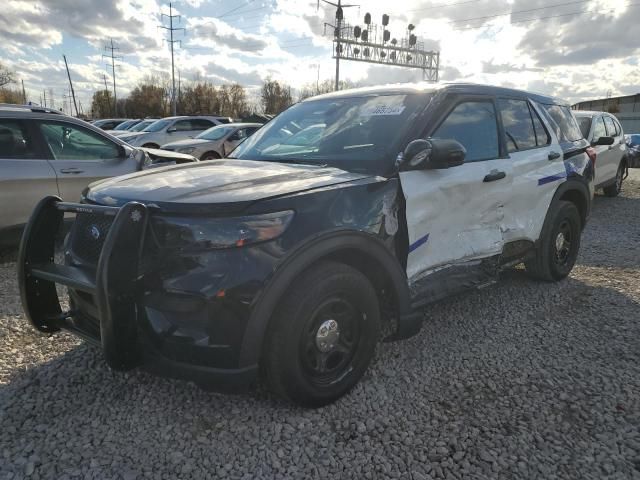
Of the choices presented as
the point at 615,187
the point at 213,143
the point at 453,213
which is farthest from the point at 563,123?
the point at 213,143

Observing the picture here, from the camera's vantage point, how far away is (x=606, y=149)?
9.80 metres

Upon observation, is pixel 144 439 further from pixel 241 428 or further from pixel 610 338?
pixel 610 338

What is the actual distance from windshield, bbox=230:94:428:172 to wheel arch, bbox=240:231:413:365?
1.71 feet

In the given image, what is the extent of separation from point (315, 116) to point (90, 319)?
6.93 feet

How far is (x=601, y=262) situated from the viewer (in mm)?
5820

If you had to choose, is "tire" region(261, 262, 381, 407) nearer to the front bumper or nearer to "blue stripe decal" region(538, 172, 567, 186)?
the front bumper

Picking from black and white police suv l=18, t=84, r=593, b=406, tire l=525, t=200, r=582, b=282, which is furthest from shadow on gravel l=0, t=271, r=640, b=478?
tire l=525, t=200, r=582, b=282

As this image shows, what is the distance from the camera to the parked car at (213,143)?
12.4 meters

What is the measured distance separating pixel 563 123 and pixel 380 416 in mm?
3700

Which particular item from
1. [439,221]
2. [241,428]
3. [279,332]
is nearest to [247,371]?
[279,332]

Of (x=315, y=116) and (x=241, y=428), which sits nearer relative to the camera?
(x=241, y=428)

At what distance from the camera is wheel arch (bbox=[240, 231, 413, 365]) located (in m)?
2.32

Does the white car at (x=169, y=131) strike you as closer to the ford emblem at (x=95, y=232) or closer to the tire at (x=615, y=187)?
the tire at (x=615, y=187)

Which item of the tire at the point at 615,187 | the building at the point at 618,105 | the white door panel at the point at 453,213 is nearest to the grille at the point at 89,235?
the white door panel at the point at 453,213
